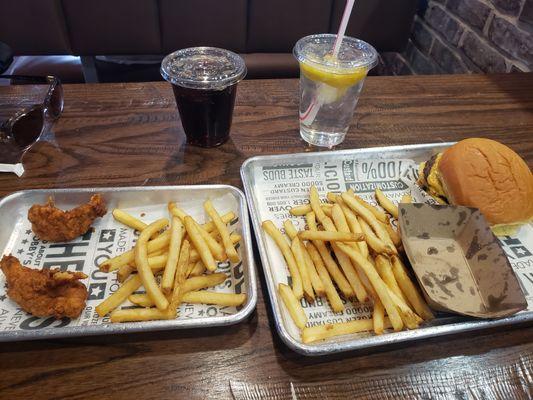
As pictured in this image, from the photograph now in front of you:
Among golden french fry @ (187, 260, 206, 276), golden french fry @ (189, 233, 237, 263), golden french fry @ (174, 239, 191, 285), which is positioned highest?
golden french fry @ (174, 239, 191, 285)

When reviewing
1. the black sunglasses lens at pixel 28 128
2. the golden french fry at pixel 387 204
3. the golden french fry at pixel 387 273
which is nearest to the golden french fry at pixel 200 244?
the golden french fry at pixel 387 273

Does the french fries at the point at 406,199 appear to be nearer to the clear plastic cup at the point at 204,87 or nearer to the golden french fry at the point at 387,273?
the golden french fry at the point at 387,273

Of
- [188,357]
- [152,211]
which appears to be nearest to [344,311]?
[188,357]

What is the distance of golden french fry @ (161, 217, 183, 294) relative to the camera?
974 millimetres

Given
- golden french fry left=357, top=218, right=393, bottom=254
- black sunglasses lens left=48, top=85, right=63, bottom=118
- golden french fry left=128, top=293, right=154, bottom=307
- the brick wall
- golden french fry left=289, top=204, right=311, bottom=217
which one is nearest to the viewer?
golden french fry left=128, top=293, right=154, bottom=307

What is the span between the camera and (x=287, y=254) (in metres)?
1.12

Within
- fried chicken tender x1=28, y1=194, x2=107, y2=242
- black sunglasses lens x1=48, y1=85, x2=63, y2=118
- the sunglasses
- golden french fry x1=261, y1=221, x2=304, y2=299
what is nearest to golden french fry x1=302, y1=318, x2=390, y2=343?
golden french fry x1=261, y1=221, x2=304, y2=299

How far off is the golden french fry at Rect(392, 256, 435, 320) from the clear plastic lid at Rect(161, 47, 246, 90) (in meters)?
0.84

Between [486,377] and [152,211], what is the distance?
1.04 m

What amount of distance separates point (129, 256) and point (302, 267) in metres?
0.47

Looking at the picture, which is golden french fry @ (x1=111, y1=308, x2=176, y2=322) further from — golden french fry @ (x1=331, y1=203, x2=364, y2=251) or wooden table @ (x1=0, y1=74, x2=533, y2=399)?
golden french fry @ (x1=331, y1=203, x2=364, y2=251)

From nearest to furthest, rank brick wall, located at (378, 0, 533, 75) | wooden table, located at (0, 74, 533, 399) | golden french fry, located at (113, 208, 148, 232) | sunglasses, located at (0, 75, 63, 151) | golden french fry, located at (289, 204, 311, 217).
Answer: wooden table, located at (0, 74, 533, 399), golden french fry, located at (113, 208, 148, 232), golden french fry, located at (289, 204, 311, 217), sunglasses, located at (0, 75, 63, 151), brick wall, located at (378, 0, 533, 75)

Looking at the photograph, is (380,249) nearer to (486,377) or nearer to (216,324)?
(486,377)

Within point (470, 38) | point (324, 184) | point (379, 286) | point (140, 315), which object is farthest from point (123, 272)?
point (470, 38)
